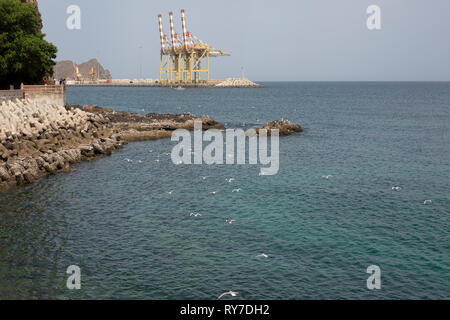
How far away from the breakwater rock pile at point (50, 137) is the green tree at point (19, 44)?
26.2ft

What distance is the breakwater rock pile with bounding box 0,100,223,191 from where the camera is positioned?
3528 centimetres

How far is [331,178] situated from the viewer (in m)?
37.1

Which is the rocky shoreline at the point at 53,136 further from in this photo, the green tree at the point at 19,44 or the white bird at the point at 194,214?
the white bird at the point at 194,214

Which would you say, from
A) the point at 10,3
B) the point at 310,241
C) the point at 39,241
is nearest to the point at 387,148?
the point at 310,241

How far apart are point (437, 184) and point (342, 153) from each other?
1537 cm

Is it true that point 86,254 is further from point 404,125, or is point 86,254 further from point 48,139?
point 404,125

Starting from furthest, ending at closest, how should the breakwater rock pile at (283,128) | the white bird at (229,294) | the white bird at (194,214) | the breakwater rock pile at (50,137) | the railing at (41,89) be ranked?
the breakwater rock pile at (283,128)
the railing at (41,89)
the breakwater rock pile at (50,137)
the white bird at (194,214)
the white bird at (229,294)

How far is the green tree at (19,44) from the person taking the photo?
2152 inches

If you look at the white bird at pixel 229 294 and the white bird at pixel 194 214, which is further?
the white bird at pixel 194 214

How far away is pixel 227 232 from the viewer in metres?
24.2

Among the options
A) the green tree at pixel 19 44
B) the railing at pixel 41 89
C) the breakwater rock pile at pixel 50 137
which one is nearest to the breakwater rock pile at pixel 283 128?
the breakwater rock pile at pixel 50 137

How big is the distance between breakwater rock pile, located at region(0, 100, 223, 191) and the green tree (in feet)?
26.2

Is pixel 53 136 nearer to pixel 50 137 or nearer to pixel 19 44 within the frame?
pixel 50 137

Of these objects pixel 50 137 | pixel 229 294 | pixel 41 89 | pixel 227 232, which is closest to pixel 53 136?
pixel 50 137
